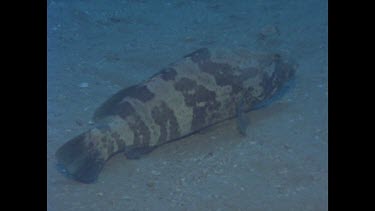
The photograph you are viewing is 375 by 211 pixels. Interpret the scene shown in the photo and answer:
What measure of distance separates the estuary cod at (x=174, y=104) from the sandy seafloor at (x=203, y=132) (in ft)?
0.71

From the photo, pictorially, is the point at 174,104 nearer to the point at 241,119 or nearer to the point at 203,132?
the point at 203,132

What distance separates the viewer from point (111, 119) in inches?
211

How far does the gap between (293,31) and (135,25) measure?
3.60m

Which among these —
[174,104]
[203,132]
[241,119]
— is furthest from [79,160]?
[241,119]

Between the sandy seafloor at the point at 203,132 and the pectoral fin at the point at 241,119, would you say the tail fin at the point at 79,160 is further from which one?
the pectoral fin at the point at 241,119

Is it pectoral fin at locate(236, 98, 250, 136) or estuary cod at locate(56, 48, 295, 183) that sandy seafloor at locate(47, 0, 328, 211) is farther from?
estuary cod at locate(56, 48, 295, 183)

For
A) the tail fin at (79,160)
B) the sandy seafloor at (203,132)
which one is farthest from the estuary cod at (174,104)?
the sandy seafloor at (203,132)

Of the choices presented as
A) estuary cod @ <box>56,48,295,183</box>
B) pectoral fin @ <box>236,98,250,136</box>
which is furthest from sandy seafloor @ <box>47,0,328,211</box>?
estuary cod @ <box>56,48,295,183</box>

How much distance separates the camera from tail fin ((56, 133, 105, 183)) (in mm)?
4840

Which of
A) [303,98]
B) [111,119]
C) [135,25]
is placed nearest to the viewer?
[111,119]

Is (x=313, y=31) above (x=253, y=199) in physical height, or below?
above
